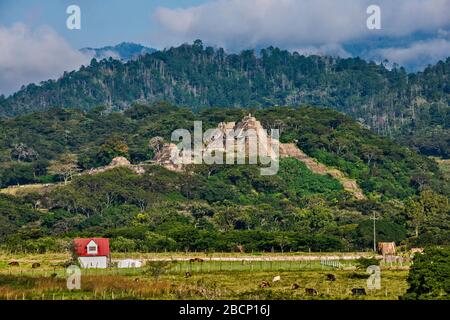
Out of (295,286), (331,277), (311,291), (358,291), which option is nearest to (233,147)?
(331,277)

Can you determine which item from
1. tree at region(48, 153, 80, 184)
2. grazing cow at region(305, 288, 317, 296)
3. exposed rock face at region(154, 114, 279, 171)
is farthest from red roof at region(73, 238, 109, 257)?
tree at region(48, 153, 80, 184)

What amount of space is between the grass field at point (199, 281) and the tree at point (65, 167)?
85.1 m

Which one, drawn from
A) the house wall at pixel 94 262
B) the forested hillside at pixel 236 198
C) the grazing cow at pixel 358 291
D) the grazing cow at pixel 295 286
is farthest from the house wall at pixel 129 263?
the grazing cow at pixel 358 291

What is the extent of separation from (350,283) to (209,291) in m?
12.1

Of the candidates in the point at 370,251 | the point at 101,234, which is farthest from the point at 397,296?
the point at 101,234

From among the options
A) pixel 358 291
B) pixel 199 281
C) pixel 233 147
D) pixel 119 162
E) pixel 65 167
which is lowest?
pixel 358 291

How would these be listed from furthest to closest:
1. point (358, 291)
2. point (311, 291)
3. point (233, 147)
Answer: point (233, 147), point (358, 291), point (311, 291)

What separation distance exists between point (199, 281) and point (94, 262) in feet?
47.1

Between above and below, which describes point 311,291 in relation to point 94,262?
below

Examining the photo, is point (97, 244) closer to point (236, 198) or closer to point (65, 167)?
point (236, 198)

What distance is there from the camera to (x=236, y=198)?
495ft

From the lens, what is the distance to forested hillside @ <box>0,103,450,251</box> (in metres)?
102

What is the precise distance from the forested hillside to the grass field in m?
16.2

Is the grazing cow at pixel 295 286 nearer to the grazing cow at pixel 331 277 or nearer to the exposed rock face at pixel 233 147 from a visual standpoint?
the grazing cow at pixel 331 277
